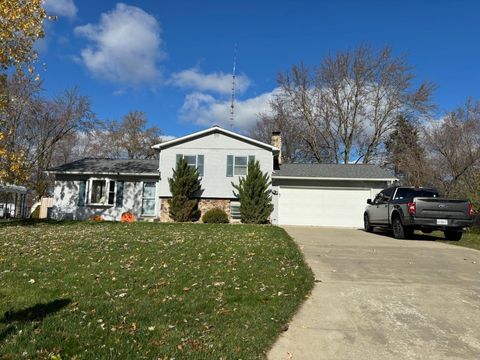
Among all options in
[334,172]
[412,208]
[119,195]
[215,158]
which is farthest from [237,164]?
[412,208]

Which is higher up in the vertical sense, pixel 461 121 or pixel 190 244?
pixel 461 121

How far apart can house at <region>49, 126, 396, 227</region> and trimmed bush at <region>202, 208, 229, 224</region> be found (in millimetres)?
805

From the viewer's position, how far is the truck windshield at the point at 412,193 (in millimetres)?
14156

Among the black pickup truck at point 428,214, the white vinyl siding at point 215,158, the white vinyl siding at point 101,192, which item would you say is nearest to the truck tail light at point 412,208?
the black pickup truck at point 428,214

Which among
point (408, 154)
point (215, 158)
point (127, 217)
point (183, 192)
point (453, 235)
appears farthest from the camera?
point (408, 154)

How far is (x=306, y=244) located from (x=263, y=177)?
10542mm

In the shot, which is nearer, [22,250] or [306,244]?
[22,250]

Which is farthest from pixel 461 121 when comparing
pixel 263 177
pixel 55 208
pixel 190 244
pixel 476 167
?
pixel 55 208

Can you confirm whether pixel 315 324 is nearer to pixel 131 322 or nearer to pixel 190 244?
pixel 131 322

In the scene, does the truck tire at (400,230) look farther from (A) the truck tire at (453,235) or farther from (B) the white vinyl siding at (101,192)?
(B) the white vinyl siding at (101,192)

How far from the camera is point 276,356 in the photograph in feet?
12.6

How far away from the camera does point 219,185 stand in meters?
22.7

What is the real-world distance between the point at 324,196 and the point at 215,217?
6.05 metres

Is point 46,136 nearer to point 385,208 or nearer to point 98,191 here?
point 98,191
